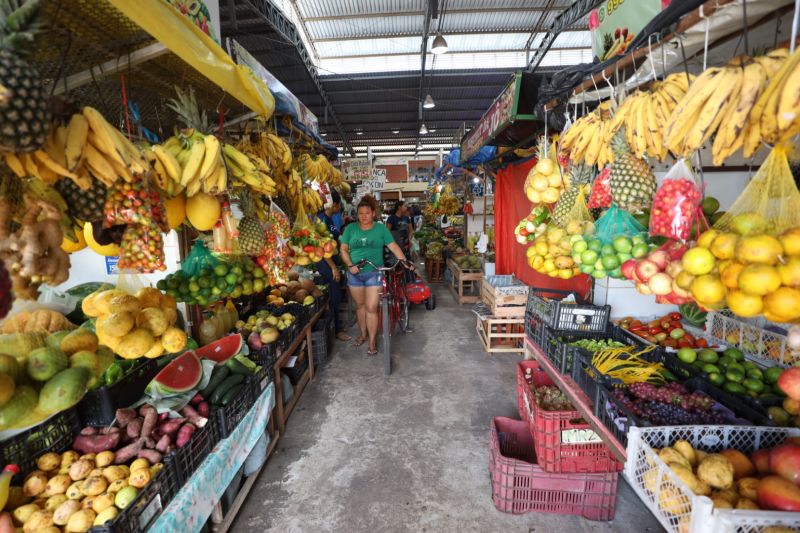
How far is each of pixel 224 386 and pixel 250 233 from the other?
104 centimetres

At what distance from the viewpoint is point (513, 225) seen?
6.32 meters

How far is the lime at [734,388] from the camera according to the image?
2121mm

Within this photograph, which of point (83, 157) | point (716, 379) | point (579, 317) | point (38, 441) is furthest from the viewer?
point (579, 317)

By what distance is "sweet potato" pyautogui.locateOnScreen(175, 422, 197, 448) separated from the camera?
6.56ft

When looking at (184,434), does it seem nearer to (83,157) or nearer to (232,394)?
(232,394)

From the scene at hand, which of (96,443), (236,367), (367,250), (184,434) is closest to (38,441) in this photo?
(96,443)

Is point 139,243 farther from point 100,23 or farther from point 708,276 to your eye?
point 708,276

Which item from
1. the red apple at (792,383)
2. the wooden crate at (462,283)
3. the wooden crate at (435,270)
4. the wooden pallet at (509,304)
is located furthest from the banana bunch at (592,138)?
the wooden crate at (435,270)

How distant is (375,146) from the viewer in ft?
70.9

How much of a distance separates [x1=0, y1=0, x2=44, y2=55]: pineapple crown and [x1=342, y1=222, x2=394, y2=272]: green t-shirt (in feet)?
12.5

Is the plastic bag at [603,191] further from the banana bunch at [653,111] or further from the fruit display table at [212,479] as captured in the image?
the fruit display table at [212,479]

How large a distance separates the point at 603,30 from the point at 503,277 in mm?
3886

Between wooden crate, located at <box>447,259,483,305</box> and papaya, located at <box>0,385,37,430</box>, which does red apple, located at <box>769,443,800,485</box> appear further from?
wooden crate, located at <box>447,259,483,305</box>

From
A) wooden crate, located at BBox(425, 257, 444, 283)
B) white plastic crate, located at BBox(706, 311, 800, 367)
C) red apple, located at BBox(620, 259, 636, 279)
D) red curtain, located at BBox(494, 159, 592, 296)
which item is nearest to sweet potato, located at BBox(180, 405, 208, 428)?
red apple, located at BBox(620, 259, 636, 279)
